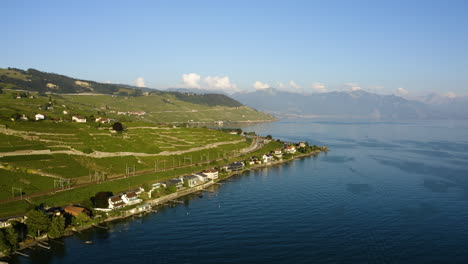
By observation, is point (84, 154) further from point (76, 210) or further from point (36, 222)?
point (36, 222)

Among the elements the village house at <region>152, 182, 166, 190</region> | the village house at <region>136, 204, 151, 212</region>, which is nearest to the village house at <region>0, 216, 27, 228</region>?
the village house at <region>136, 204, 151, 212</region>

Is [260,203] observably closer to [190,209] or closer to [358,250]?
[190,209]

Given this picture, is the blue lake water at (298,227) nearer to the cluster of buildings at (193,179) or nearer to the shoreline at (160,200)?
the shoreline at (160,200)

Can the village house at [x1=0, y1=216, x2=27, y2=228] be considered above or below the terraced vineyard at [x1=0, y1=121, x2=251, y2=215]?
below

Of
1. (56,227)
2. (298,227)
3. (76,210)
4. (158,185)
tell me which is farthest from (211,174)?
(56,227)

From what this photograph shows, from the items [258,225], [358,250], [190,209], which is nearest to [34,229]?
[190,209]

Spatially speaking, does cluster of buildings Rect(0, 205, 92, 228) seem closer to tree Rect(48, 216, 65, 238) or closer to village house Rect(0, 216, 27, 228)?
village house Rect(0, 216, 27, 228)

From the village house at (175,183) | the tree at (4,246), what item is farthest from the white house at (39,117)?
the tree at (4,246)
